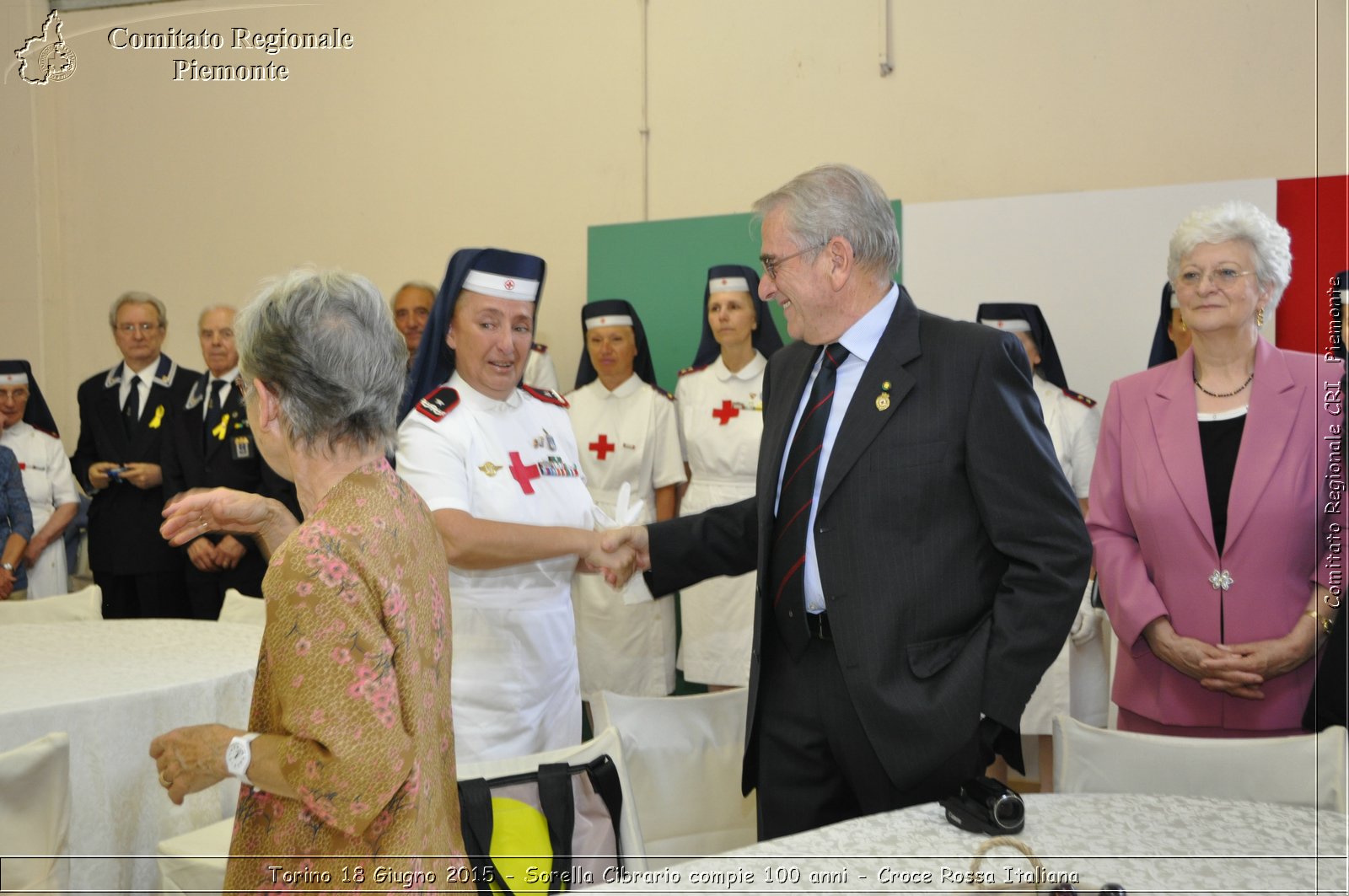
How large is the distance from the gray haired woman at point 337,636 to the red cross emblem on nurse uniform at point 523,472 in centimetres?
87

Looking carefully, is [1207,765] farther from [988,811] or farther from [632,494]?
[632,494]

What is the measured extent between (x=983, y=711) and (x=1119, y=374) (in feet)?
10.0

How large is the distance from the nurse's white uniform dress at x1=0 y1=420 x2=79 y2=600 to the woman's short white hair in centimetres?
460

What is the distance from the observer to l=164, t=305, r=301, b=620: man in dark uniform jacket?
15.6 feet

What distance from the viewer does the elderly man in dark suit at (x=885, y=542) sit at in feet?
5.82

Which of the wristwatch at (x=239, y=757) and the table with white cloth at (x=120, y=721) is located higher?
the wristwatch at (x=239, y=757)

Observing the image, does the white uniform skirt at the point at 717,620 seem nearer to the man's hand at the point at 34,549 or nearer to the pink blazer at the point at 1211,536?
the pink blazer at the point at 1211,536

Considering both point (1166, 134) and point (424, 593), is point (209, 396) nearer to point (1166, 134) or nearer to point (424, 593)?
point (424, 593)

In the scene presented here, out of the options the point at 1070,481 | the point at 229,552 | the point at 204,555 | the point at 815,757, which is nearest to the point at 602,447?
the point at 229,552

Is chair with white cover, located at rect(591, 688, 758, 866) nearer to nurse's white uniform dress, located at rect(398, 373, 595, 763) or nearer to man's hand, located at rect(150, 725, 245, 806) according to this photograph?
nurse's white uniform dress, located at rect(398, 373, 595, 763)

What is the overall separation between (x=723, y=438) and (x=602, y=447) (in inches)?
22.2

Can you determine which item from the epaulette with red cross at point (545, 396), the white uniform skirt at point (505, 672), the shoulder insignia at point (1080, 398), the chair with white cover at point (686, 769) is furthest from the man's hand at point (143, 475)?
the shoulder insignia at point (1080, 398)

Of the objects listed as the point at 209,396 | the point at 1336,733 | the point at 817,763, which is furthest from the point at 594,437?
the point at 1336,733

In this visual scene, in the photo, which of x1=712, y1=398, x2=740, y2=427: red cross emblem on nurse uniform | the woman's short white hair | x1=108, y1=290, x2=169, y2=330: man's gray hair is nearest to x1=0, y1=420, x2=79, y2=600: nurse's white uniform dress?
x1=108, y1=290, x2=169, y2=330: man's gray hair
